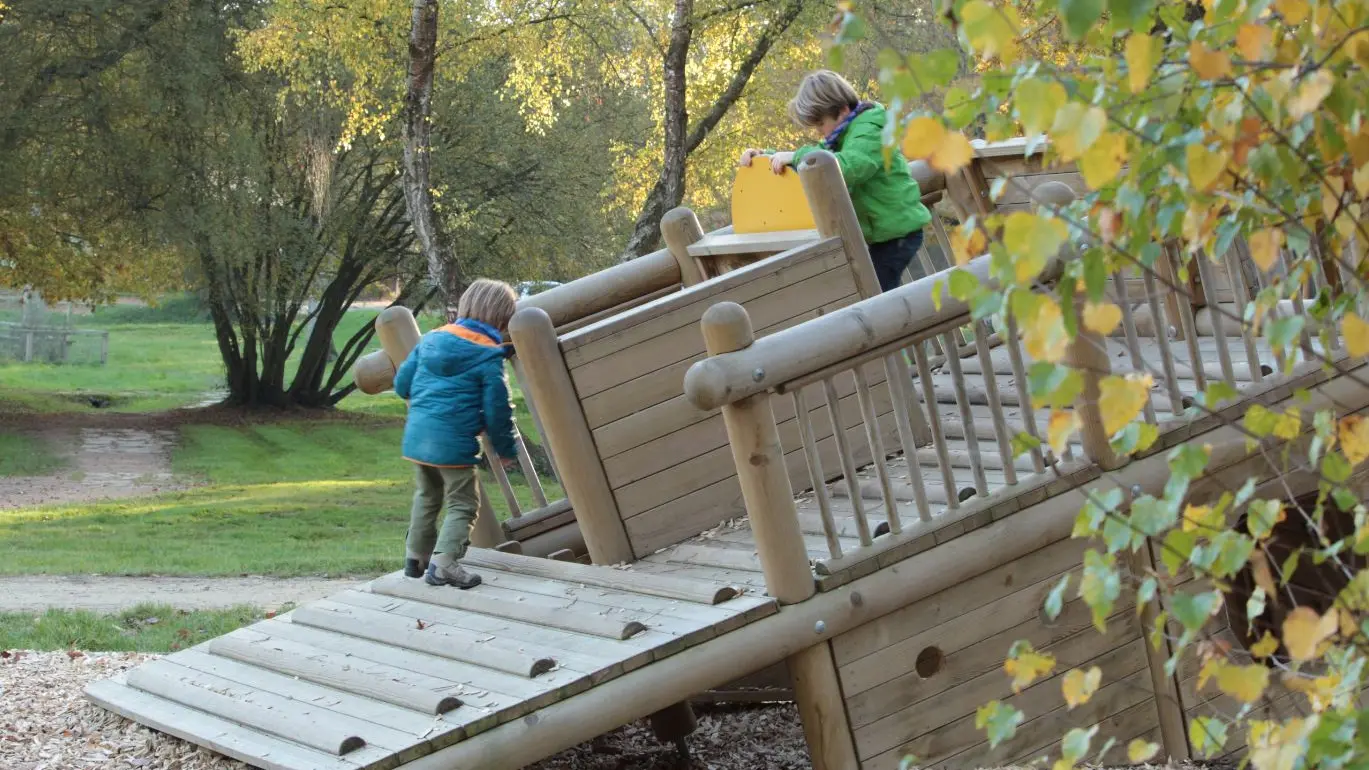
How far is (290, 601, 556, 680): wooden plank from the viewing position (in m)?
4.54

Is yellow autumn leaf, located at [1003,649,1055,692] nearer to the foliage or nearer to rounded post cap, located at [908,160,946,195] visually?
the foliage

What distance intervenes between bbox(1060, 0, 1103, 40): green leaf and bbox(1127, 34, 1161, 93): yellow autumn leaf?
96 mm

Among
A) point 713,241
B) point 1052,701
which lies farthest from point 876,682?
point 713,241

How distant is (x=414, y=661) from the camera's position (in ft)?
15.8

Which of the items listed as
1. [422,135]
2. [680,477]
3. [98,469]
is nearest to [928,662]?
[680,477]

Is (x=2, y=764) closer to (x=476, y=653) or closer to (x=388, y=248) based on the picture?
(x=476, y=653)

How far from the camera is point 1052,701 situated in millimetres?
5012

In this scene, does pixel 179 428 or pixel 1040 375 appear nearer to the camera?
pixel 1040 375

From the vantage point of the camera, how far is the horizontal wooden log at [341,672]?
4.39 m

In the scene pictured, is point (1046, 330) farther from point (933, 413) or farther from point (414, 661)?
point (414, 661)

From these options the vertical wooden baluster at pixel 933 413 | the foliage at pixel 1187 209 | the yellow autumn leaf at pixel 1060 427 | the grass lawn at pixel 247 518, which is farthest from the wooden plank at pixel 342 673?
the grass lawn at pixel 247 518

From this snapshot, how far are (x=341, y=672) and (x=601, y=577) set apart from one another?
99cm

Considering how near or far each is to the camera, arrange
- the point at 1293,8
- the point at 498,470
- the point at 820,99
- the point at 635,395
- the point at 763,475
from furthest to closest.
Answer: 1. the point at 820,99
2. the point at 498,470
3. the point at 635,395
4. the point at 763,475
5. the point at 1293,8

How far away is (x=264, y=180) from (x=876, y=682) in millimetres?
19246
